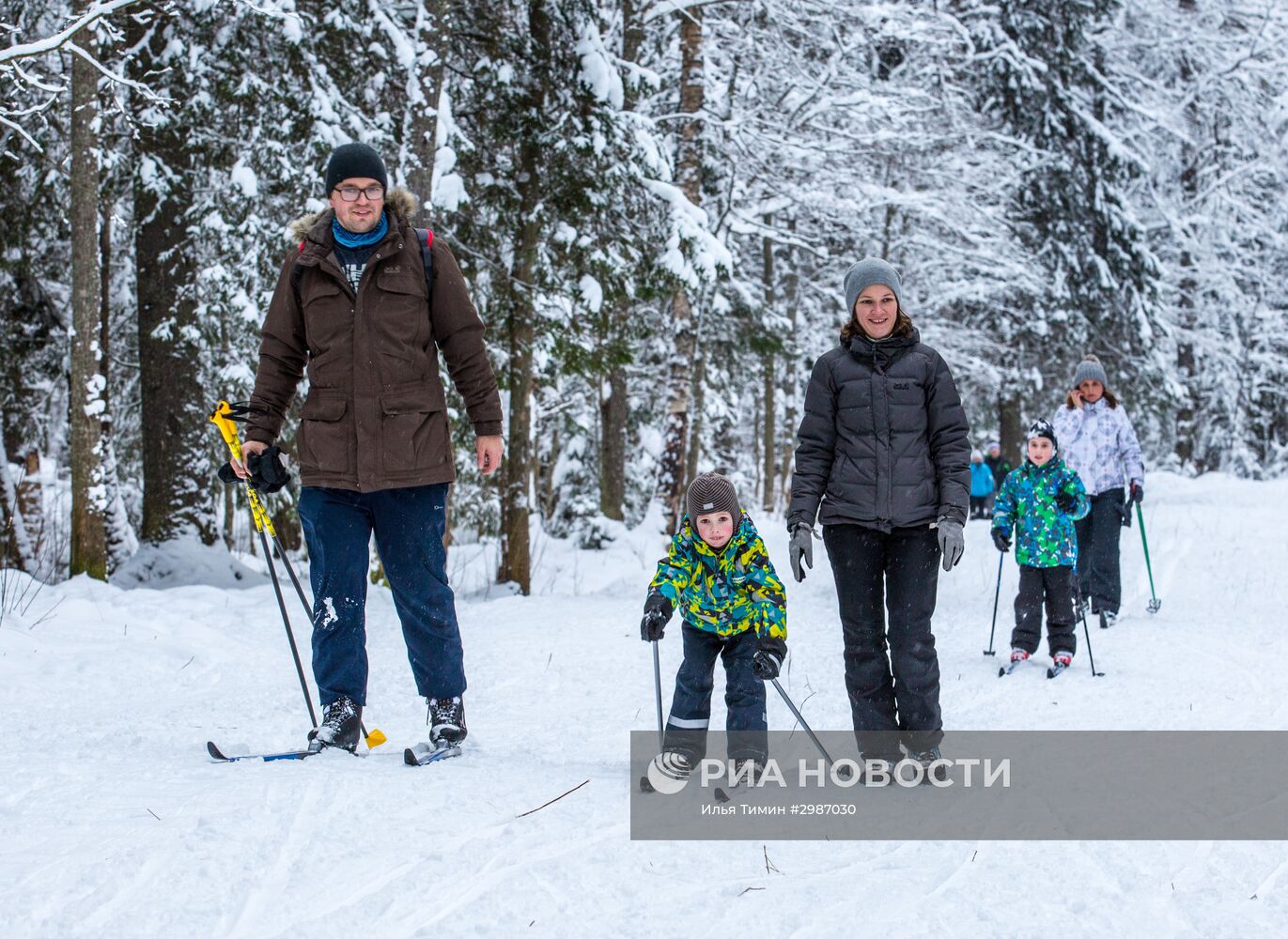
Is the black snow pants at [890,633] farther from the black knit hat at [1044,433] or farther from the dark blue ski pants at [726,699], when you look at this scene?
the black knit hat at [1044,433]

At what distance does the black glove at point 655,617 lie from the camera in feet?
12.8

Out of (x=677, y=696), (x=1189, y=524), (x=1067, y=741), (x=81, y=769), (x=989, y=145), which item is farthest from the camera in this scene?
(x=989, y=145)

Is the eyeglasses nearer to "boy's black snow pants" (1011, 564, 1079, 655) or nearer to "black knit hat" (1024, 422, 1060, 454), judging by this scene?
"black knit hat" (1024, 422, 1060, 454)

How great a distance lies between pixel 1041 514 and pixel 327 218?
5160 mm

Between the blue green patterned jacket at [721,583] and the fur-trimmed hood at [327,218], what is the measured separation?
167 centimetres

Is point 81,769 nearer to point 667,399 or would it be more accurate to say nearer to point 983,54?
point 667,399

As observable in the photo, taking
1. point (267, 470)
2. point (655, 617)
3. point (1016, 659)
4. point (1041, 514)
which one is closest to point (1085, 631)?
point (1016, 659)

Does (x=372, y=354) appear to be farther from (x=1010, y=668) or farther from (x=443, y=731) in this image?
(x=1010, y=668)

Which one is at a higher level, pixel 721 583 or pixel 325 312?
pixel 325 312

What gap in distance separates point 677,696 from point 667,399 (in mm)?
9189

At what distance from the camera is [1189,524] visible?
1532 cm

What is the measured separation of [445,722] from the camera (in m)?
4.18

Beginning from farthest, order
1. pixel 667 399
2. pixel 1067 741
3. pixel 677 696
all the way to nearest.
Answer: pixel 667 399 < pixel 1067 741 < pixel 677 696

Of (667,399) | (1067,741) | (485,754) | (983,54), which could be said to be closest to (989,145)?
(983,54)
